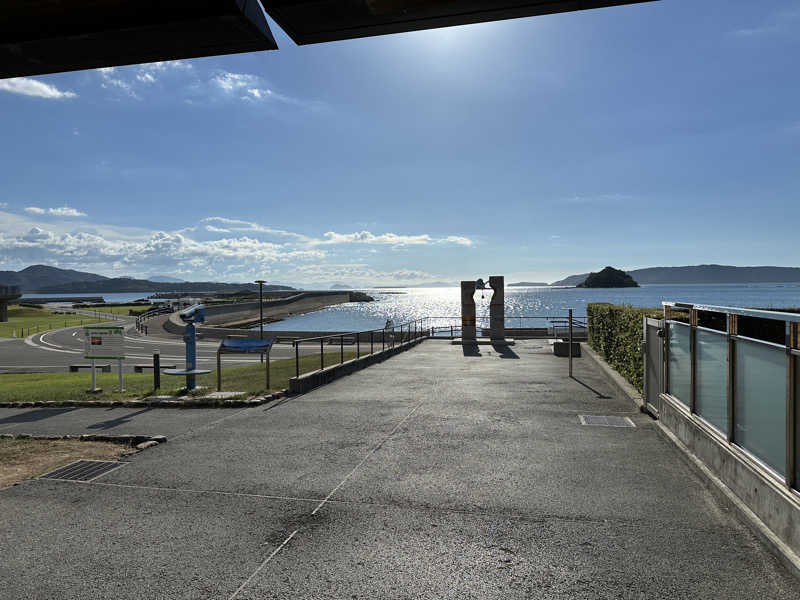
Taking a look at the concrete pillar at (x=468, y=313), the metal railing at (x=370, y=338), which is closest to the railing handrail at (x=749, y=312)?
the metal railing at (x=370, y=338)

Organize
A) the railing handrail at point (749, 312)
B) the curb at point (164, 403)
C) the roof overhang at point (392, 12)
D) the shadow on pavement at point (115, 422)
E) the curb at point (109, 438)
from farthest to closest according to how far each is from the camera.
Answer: the curb at point (164, 403) < the shadow on pavement at point (115, 422) < the curb at point (109, 438) < the railing handrail at point (749, 312) < the roof overhang at point (392, 12)

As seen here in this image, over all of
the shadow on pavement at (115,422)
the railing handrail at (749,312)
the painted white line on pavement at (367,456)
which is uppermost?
the railing handrail at (749,312)

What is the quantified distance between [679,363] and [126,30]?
8.02 metres

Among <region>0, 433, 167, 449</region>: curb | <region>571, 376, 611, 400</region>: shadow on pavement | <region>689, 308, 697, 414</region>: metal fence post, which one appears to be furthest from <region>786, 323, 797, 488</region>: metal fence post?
<region>0, 433, 167, 449</region>: curb

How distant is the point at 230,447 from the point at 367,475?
2561mm

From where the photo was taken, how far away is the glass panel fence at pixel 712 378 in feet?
17.8


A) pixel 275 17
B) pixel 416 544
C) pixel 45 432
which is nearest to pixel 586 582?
pixel 416 544

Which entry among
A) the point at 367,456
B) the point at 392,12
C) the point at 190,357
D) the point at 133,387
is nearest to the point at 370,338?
the point at 133,387

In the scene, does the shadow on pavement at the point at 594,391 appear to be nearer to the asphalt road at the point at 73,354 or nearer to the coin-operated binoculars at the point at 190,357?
the coin-operated binoculars at the point at 190,357

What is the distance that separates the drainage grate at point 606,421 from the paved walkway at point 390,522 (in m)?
0.28

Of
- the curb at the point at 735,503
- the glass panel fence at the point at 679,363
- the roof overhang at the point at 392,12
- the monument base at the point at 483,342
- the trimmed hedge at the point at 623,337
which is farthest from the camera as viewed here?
the monument base at the point at 483,342

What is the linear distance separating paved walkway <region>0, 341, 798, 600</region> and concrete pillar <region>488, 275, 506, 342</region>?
2059cm

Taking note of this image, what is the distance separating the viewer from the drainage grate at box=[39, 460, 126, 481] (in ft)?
19.9

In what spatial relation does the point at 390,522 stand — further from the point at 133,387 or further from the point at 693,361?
the point at 133,387
